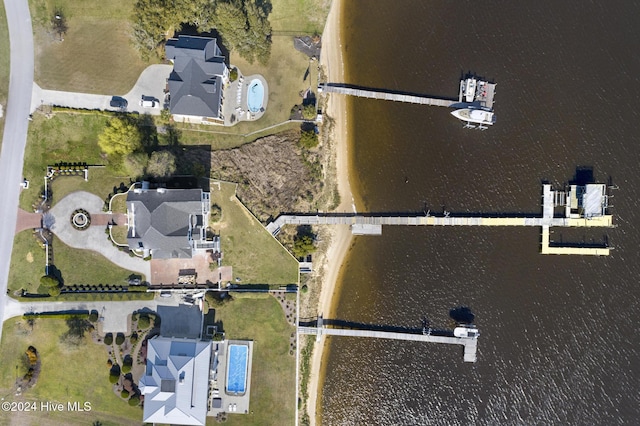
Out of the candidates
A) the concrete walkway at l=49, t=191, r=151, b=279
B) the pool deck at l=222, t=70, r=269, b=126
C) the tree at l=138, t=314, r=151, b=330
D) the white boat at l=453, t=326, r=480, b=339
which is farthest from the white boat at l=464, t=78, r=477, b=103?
the tree at l=138, t=314, r=151, b=330

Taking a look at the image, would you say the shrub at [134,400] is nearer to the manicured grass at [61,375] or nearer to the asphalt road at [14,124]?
the manicured grass at [61,375]

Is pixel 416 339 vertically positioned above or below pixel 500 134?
below

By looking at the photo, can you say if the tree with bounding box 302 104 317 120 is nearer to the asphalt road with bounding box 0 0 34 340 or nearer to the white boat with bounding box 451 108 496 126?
the white boat with bounding box 451 108 496 126

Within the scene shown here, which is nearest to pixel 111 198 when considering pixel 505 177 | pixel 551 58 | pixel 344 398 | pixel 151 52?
pixel 151 52

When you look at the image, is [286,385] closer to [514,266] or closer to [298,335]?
[298,335]

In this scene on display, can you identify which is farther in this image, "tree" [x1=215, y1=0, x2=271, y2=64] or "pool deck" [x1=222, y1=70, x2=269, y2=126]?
"pool deck" [x1=222, y1=70, x2=269, y2=126]

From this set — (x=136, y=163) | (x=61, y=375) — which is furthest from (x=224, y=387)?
(x=136, y=163)
